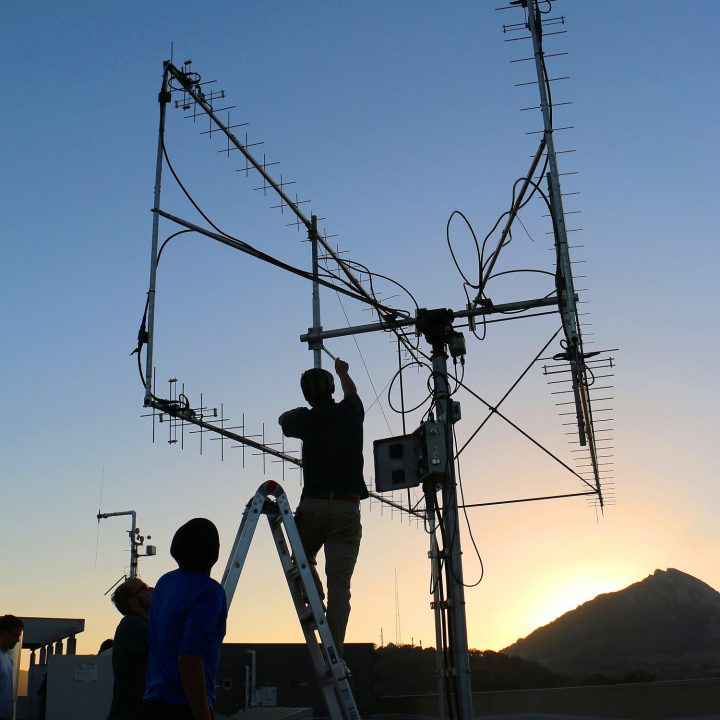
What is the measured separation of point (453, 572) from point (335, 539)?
1.43 meters

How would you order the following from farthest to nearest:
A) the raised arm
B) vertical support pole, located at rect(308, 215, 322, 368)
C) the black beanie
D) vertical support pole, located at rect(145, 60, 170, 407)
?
vertical support pole, located at rect(308, 215, 322, 368) → vertical support pole, located at rect(145, 60, 170, 407) → the raised arm → the black beanie

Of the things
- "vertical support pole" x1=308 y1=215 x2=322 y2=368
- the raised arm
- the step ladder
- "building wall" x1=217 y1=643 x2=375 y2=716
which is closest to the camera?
the step ladder

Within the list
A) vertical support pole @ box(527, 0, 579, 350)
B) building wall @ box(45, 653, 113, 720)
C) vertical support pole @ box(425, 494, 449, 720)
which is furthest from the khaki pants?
building wall @ box(45, 653, 113, 720)

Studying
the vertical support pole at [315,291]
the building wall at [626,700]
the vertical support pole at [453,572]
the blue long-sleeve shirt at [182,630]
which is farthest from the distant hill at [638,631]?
the blue long-sleeve shirt at [182,630]

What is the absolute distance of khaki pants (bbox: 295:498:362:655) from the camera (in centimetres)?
574

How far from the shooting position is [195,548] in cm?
370

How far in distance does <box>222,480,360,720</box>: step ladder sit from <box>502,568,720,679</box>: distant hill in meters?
45.1

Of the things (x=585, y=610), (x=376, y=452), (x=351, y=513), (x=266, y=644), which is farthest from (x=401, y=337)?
(x=585, y=610)

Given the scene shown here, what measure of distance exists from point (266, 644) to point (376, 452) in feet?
80.5

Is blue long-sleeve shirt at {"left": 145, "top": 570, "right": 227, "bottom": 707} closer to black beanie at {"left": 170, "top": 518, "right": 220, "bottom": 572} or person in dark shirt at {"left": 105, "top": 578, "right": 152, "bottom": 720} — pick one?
black beanie at {"left": 170, "top": 518, "right": 220, "bottom": 572}

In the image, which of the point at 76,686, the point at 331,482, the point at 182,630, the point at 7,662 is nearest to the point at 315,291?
the point at 331,482

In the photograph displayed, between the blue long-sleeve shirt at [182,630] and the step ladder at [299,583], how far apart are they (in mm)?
1135

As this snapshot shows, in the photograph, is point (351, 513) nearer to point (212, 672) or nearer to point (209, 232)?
point (212, 672)

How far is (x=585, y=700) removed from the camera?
17188 mm
